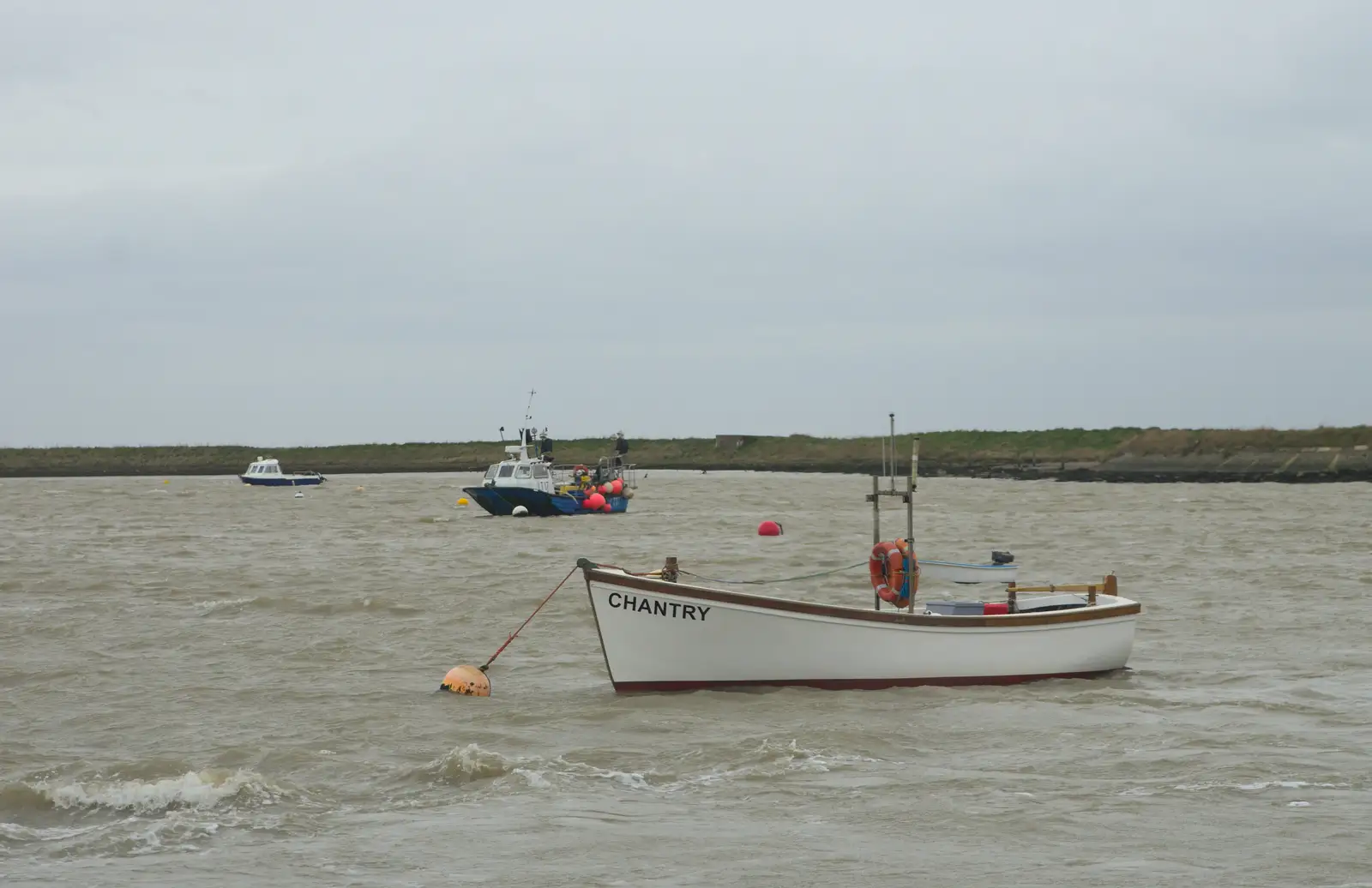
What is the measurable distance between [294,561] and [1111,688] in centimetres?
2239

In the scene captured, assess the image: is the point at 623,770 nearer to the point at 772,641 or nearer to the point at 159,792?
the point at 772,641

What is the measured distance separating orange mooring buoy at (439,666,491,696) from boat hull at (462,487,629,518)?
35480 mm

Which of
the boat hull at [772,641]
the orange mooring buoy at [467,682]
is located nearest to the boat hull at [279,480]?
the orange mooring buoy at [467,682]

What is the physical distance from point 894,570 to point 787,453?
111 metres

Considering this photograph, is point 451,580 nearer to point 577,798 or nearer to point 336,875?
point 577,798

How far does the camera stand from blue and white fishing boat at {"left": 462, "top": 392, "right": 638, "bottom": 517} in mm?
52156

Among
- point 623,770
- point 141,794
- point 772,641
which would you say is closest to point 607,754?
point 623,770

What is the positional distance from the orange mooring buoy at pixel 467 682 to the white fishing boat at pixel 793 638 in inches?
58.8

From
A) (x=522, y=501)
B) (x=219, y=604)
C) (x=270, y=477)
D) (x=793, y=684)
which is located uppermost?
(x=270, y=477)

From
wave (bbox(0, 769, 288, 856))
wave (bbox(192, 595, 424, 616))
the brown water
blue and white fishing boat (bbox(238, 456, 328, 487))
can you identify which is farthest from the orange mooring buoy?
blue and white fishing boat (bbox(238, 456, 328, 487))

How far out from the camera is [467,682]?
51.5 ft

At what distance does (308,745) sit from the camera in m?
13.2

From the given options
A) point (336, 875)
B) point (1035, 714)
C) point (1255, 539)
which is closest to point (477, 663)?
point (1035, 714)

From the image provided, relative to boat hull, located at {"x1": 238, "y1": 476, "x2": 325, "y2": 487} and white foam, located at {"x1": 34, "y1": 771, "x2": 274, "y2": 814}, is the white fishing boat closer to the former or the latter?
white foam, located at {"x1": 34, "y1": 771, "x2": 274, "y2": 814}
